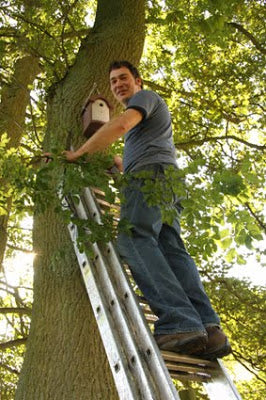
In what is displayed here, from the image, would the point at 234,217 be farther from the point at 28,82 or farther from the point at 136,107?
the point at 28,82

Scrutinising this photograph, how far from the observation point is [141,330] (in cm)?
199

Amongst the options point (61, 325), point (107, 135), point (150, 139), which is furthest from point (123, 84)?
point (61, 325)

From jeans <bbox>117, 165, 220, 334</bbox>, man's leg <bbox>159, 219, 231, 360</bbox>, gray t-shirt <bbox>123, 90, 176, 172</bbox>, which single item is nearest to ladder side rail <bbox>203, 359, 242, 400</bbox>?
man's leg <bbox>159, 219, 231, 360</bbox>

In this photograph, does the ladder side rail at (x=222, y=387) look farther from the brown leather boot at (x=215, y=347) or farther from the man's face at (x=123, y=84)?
the man's face at (x=123, y=84)

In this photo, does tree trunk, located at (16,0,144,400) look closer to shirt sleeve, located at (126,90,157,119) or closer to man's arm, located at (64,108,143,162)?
man's arm, located at (64,108,143,162)

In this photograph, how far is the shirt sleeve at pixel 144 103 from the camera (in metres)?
2.53

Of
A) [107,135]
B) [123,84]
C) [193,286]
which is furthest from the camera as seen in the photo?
[123,84]

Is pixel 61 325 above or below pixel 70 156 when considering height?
below

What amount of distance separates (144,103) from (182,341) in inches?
A: 53.1

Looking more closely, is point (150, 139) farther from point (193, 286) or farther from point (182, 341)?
point (182, 341)

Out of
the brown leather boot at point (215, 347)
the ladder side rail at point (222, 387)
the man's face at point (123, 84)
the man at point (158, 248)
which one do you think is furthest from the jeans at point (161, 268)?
the man's face at point (123, 84)

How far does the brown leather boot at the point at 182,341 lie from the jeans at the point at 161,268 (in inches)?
0.8

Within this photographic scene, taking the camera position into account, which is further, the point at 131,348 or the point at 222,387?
the point at 222,387

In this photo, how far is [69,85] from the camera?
12.5 feet
